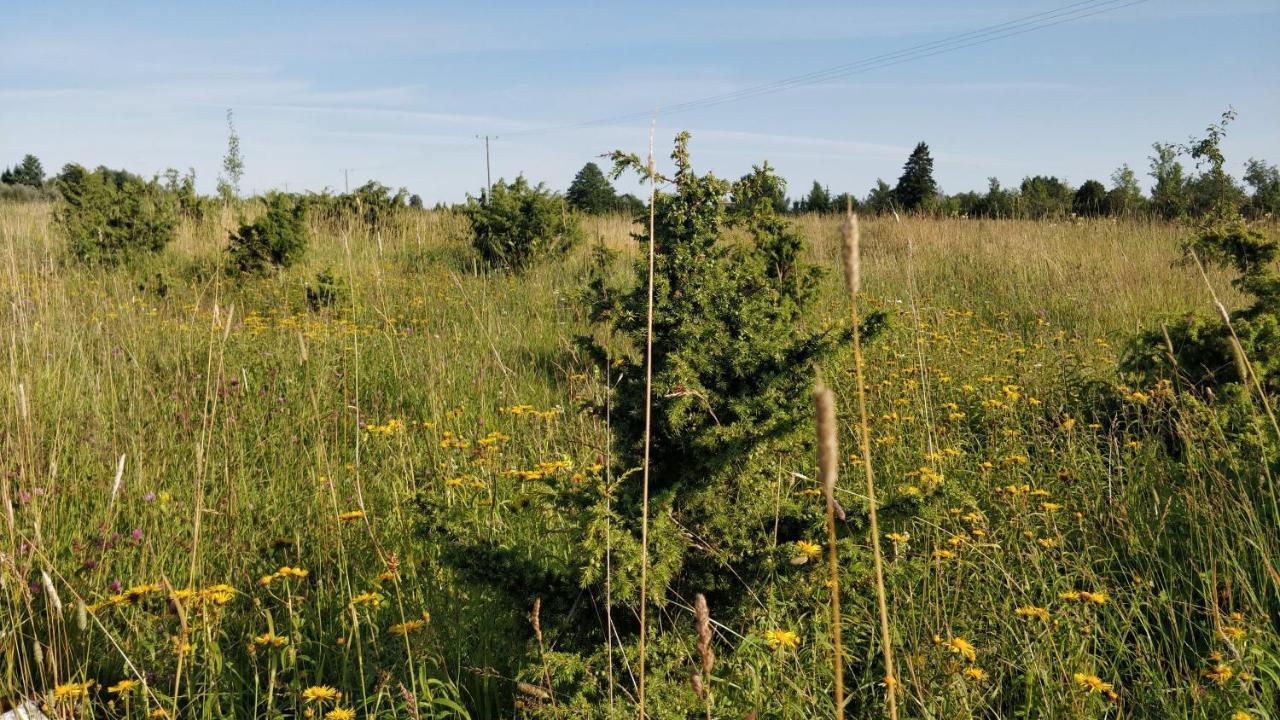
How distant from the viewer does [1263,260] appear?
391 centimetres

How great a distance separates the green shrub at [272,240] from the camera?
8.77m

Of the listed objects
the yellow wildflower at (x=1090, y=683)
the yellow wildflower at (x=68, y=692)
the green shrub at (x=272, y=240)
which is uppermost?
the green shrub at (x=272, y=240)

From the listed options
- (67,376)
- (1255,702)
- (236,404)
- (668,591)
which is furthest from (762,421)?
(67,376)

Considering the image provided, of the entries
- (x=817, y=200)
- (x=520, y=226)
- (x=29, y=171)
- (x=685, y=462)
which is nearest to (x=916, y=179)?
(x=817, y=200)

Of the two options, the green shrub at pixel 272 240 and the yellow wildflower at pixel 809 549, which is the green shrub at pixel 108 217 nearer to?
the green shrub at pixel 272 240

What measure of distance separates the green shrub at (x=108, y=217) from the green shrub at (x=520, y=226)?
12.3 ft

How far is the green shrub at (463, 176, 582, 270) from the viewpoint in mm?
9984

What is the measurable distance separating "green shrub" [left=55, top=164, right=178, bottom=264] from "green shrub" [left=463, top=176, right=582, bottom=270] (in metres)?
3.75

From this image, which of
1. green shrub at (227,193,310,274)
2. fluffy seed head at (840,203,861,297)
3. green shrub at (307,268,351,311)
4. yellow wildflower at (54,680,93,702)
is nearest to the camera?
fluffy seed head at (840,203,861,297)

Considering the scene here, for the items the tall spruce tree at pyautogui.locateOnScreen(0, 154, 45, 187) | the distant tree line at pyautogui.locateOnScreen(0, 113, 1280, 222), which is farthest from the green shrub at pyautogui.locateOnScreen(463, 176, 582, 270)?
the tall spruce tree at pyautogui.locateOnScreen(0, 154, 45, 187)

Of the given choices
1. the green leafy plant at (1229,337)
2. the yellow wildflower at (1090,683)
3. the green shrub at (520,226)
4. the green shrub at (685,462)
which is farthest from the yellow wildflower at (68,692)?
the green shrub at (520,226)

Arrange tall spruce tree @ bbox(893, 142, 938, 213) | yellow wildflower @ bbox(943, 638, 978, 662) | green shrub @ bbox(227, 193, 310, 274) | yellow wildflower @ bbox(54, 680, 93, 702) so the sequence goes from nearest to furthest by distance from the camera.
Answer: yellow wildflower @ bbox(54, 680, 93, 702), yellow wildflower @ bbox(943, 638, 978, 662), green shrub @ bbox(227, 193, 310, 274), tall spruce tree @ bbox(893, 142, 938, 213)

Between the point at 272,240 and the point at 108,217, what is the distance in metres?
2.55

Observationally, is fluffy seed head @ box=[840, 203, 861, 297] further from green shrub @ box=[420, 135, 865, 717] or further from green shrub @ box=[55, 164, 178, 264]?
green shrub @ box=[55, 164, 178, 264]
